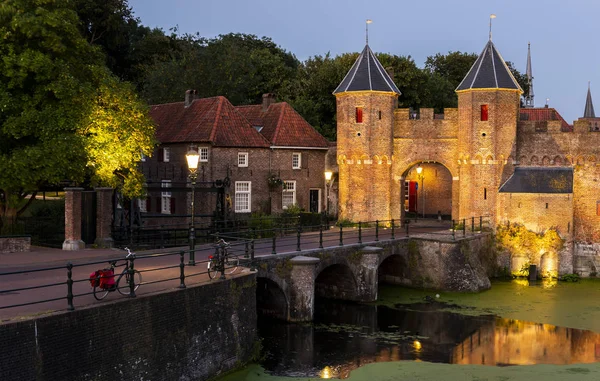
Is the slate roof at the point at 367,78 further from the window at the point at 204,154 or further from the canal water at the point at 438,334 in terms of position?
the canal water at the point at 438,334

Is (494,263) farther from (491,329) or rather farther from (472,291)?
(491,329)

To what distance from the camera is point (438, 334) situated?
21562 millimetres

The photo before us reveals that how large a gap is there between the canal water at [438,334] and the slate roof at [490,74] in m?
10.3

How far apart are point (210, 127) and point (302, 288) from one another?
15.0 meters

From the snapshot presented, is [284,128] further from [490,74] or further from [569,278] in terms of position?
[569,278]

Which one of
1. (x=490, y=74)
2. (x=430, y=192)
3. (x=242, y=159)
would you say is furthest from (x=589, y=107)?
(x=242, y=159)

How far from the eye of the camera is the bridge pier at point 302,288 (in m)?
21.6

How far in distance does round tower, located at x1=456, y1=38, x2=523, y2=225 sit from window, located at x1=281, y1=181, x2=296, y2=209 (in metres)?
9.12

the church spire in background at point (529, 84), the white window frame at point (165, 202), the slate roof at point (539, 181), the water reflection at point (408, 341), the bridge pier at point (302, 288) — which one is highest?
the church spire in background at point (529, 84)

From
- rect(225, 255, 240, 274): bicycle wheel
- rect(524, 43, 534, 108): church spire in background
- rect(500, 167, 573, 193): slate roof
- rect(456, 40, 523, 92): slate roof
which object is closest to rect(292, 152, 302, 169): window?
rect(456, 40, 523, 92): slate roof

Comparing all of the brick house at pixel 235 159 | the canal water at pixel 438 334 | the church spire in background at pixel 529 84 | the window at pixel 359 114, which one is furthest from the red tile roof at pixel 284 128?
the church spire in background at pixel 529 84

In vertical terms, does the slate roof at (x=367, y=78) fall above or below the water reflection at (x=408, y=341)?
above

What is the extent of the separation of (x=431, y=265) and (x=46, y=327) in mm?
19161

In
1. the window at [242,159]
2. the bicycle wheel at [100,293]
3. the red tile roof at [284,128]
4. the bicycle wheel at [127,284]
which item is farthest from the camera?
the red tile roof at [284,128]
